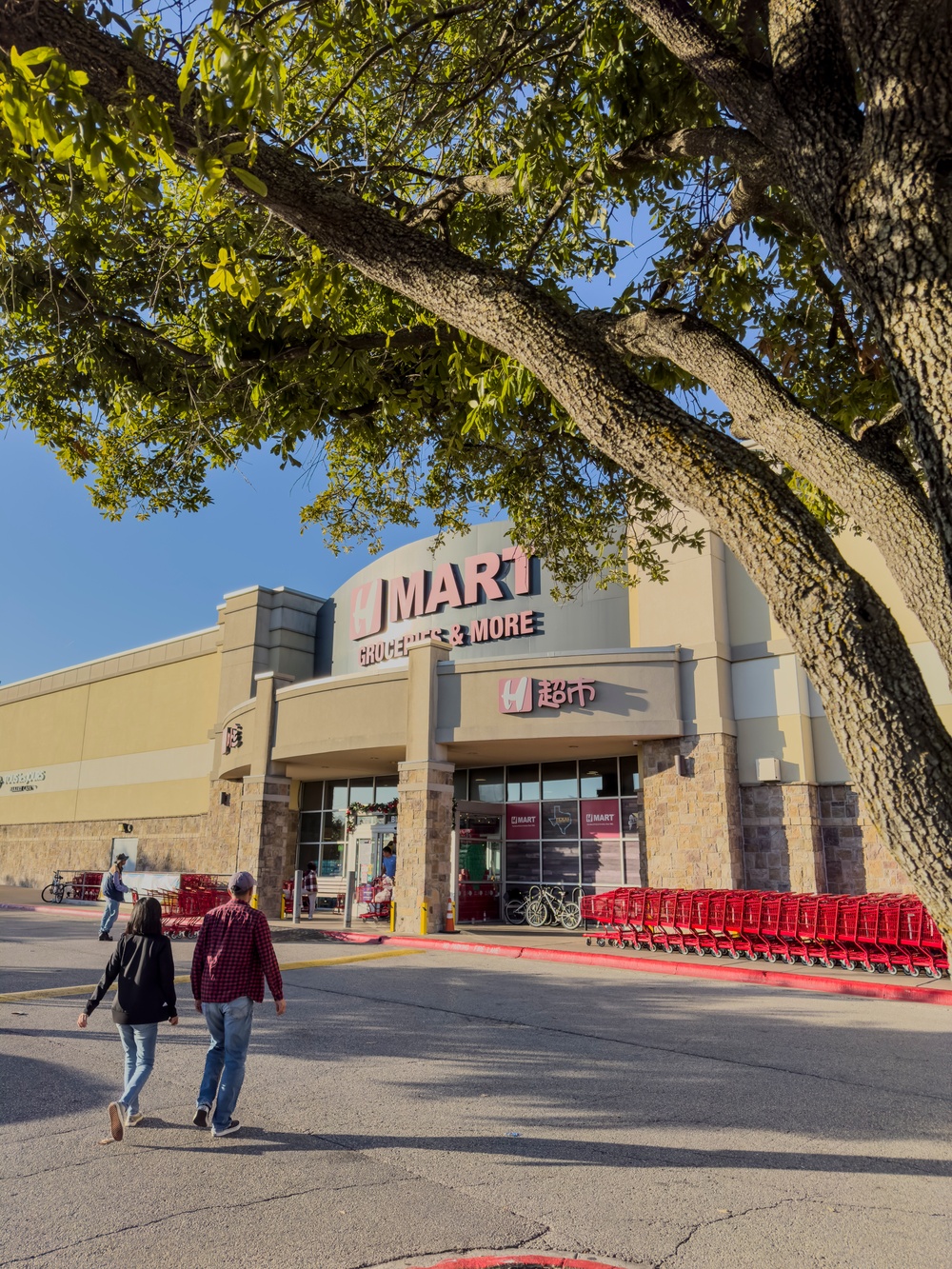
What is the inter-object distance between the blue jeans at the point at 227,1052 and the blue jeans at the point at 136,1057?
40cm

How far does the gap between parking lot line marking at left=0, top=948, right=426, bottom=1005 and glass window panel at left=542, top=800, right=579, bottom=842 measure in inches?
277

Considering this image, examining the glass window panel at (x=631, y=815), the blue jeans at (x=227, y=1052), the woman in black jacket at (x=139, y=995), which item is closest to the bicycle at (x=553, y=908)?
the glass window panel at (x=631, y=815)

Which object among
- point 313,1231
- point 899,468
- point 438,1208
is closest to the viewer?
point 899,468

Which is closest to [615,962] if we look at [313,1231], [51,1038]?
[51,1038]

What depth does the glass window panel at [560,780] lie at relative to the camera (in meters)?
25.7

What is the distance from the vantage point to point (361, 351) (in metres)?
8.79

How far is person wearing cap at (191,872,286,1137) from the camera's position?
6.37 m

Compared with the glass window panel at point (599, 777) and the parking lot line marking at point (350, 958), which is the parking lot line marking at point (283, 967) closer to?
the parking lot line marking at point (350, 958)

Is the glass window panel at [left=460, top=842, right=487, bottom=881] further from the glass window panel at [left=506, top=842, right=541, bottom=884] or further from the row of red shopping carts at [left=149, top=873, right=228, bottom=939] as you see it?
the row of red shopping carts at [left=149, top=873, right=228, bottom=939]

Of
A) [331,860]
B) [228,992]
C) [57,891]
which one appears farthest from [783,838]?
[57,891]

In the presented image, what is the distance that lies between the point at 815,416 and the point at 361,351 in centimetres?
592

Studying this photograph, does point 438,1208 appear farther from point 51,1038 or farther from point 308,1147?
point 51,1038

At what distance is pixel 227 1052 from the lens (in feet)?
21.1

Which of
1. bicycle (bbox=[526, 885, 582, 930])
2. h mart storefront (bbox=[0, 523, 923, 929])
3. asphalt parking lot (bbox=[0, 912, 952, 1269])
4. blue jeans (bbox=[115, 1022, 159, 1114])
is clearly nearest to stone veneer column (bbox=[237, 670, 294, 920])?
h mart storefront (bbox=[0, 523, 923, 929])
